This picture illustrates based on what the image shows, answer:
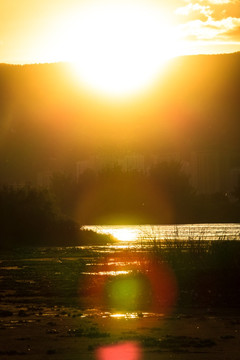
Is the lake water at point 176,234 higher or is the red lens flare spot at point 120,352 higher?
the lake water at point 176,234

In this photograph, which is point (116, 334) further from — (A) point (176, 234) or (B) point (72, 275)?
(B) point (72, 275)

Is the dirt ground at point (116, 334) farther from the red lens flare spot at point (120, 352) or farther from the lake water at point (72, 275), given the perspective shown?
the lake water at point (72, 275)

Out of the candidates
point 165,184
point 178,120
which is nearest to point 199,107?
point 178,120

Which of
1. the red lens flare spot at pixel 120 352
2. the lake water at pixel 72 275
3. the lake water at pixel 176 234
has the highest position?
the lake water at pixel 176 234

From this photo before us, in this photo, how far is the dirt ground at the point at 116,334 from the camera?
17.5 metres

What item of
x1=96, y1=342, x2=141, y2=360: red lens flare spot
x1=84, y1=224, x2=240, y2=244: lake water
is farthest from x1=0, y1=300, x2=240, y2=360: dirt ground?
x1=84, y1=224, x2=240, y2=244: lake water

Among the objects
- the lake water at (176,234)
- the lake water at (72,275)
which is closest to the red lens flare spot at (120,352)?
the lake water at (72,275)

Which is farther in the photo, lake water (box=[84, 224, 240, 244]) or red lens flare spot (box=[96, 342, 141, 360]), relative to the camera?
lake water (box=[84, 224, 240, 244])

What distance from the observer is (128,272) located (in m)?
33.4

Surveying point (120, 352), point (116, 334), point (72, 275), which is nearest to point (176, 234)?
point (72, 275)

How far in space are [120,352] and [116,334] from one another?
2.08m

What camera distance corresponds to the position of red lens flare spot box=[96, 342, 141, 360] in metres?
17.0

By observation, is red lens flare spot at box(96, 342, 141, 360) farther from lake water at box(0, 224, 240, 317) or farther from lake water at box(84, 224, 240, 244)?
lake water at box(84, 224, 240, 244)

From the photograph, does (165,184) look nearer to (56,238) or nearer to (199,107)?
(199,107)
